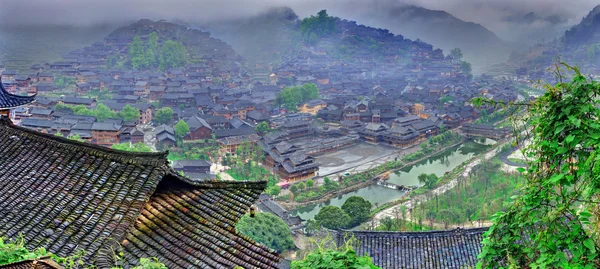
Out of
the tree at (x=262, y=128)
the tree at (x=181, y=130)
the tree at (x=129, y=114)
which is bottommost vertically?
the tree at (x=262, y=128)

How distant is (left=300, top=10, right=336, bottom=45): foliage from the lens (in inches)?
2192

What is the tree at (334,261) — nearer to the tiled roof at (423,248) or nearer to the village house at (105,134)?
the tiled roof at (423,248)

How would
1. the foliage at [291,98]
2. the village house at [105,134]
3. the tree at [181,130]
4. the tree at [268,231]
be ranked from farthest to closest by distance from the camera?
the foliage at [291,98]
the tree at [181,130]
the village house at [105,134]
the tree at [268,231]

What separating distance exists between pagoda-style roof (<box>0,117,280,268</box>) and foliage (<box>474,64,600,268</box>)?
189 centimetres

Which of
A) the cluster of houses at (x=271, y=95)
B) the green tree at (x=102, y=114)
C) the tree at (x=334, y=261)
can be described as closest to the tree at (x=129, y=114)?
the green tree at (x=102, y=114)

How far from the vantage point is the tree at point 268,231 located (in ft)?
40.3

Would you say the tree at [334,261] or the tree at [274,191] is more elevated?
the tree at [334,261]

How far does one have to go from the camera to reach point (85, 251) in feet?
10.7

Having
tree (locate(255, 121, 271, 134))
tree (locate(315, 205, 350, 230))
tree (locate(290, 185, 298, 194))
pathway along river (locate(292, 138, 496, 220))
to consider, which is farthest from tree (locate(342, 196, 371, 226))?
tree (locate(255, 121, 271, 134))

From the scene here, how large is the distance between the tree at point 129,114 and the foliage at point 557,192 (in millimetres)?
24991

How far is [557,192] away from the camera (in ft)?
10.00

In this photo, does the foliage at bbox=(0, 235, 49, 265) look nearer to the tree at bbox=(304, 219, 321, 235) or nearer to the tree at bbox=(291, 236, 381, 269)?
the tree at bbox=(291, 236, 381, 269)

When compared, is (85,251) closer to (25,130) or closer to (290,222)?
(25,130)

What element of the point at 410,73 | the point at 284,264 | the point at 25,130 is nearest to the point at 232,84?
the point at 410,73
